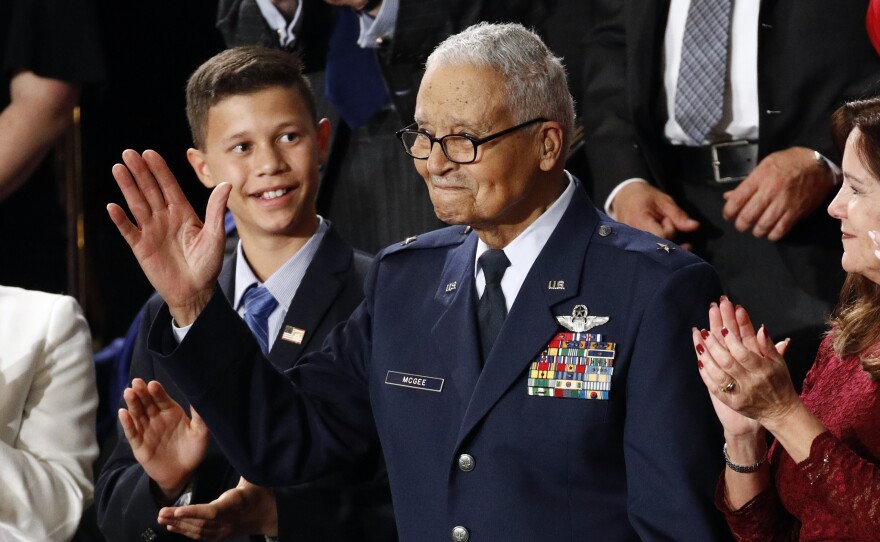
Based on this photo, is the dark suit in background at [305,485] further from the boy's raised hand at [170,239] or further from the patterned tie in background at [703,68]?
the patterned tie in background at [703,68]

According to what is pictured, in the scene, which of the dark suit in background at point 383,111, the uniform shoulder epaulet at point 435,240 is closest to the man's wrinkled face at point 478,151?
the uniform shoulder epaulet at point 435,240

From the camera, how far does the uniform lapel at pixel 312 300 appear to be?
2928 mm

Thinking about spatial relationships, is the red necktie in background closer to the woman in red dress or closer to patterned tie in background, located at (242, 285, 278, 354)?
the woman in red dress

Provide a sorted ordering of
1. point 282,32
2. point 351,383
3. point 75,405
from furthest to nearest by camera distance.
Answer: point 282,32
point 75,405
point 351,383

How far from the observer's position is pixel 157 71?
475 cm

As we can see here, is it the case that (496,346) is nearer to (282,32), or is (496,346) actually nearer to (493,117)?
(493,117)

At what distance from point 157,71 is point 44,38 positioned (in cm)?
83

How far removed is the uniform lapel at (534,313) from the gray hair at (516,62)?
0.68 feet

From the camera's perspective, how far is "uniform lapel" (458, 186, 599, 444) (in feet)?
7.61

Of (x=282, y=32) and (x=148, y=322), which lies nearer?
(x=148, y=322)

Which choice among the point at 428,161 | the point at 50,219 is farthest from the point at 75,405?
the point at 50,219

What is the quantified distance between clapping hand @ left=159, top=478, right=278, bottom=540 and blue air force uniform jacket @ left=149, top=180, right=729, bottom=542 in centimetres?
18

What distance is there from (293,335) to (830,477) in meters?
1.28

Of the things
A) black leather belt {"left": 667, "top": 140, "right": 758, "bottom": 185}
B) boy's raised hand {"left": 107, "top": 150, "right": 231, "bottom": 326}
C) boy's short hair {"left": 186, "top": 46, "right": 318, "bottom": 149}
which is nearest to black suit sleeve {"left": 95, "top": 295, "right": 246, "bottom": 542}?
boy's raised hand {"left": 107, "top": 150, "right": 231, "bottom": 326}
